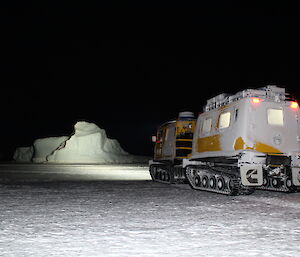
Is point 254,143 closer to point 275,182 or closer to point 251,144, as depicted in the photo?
point 251,144

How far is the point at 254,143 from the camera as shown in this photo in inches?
546

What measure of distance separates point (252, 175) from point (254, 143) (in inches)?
41.8

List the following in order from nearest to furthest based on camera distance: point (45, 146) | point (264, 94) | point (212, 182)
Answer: point (264, 94) < point (212, 182) < point (45, 146)

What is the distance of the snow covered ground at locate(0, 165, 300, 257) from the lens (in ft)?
19.6

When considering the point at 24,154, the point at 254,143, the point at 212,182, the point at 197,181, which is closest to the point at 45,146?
the point at 24,154

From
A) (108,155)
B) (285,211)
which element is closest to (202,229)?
(285,211)

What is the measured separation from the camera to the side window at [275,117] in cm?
1438

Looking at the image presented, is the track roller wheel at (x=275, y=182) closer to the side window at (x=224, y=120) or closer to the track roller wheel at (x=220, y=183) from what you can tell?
the track roller wheel at (x=220, y=183)

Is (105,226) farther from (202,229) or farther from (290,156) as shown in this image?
(290,156)

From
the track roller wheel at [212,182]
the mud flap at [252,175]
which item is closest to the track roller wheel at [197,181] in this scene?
the track roller wheel at [212,182]

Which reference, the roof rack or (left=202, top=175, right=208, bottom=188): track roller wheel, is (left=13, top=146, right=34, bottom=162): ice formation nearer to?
(left=202, top=175, right=208, bottom=188): track roller wheel

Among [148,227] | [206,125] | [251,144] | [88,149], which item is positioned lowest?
[148,227]

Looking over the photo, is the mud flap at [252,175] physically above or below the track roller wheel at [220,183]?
above

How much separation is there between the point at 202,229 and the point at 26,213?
412 cm
